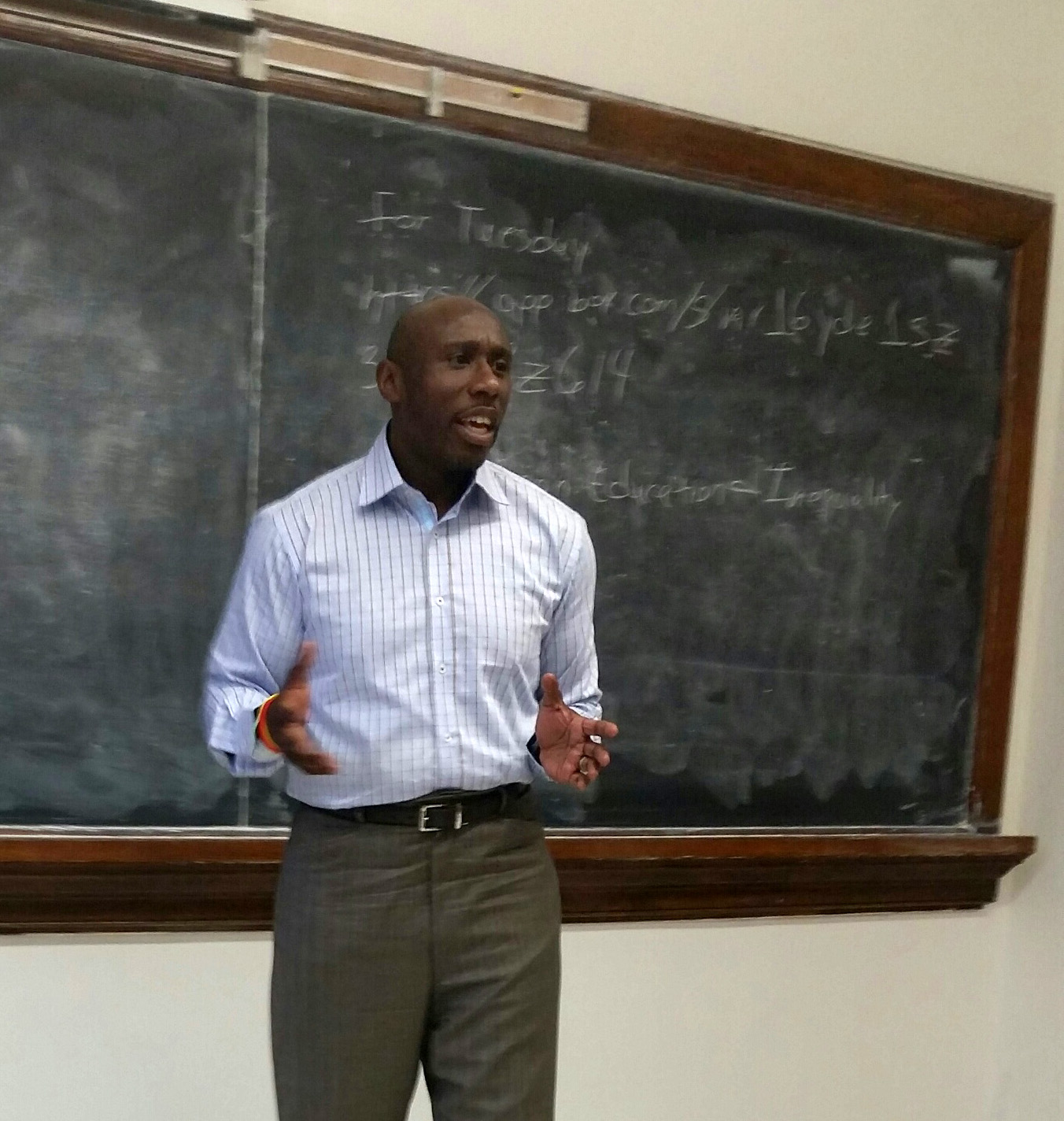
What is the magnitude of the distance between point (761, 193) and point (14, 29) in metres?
1.26

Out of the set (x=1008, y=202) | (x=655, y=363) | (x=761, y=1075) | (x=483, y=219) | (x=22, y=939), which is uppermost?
(x=1008, y=202)

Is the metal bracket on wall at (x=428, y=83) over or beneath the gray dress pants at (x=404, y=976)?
over

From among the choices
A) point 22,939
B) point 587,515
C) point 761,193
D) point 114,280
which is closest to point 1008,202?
point 761,193

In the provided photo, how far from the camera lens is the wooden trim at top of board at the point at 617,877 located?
1.72 metres

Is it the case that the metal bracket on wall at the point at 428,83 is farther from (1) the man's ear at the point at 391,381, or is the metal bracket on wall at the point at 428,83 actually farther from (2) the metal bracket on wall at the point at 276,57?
(1) the man's ear at the point at 391,381

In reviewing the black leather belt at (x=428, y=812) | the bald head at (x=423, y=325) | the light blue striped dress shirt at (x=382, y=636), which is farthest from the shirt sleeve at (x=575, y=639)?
the bald head at (x=423, y=325)

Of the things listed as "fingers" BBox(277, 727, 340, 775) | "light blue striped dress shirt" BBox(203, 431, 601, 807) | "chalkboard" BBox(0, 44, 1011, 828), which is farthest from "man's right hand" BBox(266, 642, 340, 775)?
"chalkboard" BBox(0, 44, 1011, 828)

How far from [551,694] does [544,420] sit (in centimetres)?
77

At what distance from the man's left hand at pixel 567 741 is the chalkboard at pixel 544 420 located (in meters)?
0.67

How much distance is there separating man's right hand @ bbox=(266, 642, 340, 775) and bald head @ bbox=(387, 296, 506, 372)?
13.9 inches

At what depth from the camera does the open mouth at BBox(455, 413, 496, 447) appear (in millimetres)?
1312

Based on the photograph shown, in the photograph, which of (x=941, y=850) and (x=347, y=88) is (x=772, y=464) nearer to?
(x=941, y=850)

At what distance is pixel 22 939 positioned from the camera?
68.6 inches

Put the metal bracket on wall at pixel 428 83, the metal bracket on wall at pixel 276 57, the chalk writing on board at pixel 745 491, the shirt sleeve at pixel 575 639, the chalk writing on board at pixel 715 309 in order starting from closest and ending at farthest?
the shirt sleeve at pixel 575 639, the metal bracket on wall at pixel 276 57, the metal bracket on wall at pixel 428 83, the chalk writing on board at pixel 715 309, the chalk writing on board at pixel 745 491
